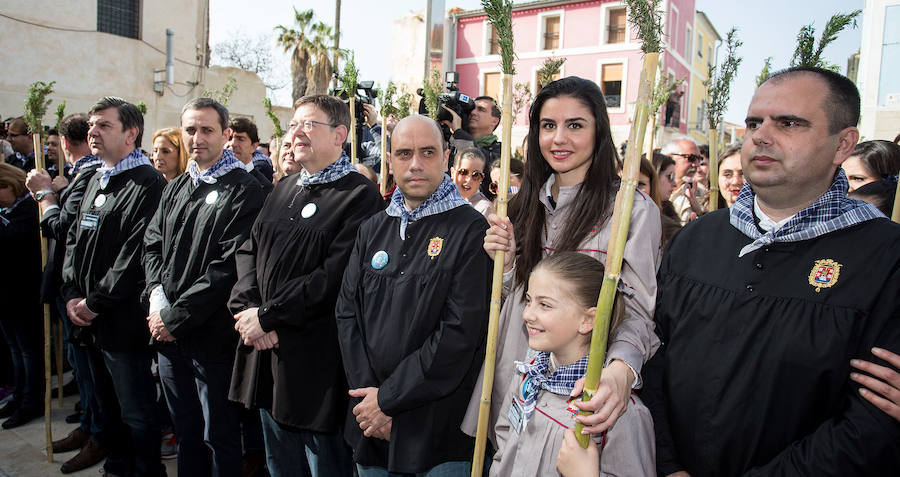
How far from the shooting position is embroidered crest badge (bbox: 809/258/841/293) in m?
1.64

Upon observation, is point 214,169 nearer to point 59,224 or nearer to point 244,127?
point 59,224

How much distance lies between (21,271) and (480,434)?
4.96m

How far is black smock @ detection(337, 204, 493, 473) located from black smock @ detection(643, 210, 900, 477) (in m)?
0.80

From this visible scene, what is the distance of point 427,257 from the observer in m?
2.46

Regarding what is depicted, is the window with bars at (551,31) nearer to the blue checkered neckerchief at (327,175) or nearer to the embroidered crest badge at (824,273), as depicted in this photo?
the blue checkered neckerchief at (327,175)

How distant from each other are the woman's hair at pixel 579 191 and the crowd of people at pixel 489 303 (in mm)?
11

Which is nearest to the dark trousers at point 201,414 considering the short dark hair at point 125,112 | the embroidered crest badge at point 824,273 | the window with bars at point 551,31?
the short dark hair at point 125,112

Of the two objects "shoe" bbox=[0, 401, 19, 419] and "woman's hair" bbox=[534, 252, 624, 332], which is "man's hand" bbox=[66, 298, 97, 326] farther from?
"woman's hair" bbox=[534, 252, 624, 332]

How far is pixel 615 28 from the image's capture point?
25562 mm

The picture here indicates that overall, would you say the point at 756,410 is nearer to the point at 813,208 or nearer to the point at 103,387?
the point at 813,208

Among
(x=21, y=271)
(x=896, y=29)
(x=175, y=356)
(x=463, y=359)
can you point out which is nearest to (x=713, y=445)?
(x=463, y=359)

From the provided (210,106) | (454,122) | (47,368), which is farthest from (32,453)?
(454,122)

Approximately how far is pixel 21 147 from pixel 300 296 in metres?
6.87

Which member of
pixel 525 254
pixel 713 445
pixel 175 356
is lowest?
pixel 175 356
